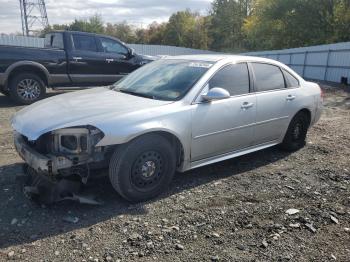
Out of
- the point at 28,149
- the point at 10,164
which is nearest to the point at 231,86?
the point at 28,149

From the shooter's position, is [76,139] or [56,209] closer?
[76,139]

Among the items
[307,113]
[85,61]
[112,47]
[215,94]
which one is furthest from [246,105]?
[112,47]

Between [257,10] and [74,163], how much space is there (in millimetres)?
47166

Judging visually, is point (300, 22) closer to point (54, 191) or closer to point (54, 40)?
point (54, 40)

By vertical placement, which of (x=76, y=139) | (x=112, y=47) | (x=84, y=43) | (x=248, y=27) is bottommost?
(x=76, y=139)

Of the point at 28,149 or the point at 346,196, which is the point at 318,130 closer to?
the point at 346,196

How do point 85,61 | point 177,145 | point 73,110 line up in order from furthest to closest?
1. point 85,61
2. point 177,145
3. point 73,110

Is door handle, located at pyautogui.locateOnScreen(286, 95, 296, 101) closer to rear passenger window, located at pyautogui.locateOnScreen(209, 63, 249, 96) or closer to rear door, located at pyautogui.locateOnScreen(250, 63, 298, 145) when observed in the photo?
rear door, located at pyautogui.locateOnScreen(250, 63, 298, 145)

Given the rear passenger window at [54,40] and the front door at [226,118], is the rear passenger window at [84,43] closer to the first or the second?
the rear passenger window at [54,40]

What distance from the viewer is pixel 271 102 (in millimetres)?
5281

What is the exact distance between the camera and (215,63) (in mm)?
4781

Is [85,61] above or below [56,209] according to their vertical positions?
above

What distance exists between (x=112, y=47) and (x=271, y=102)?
7.40 metres

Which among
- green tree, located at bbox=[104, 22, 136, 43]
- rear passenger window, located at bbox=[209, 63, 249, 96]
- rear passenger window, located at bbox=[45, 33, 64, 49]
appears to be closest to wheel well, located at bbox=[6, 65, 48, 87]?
rear passenger window, located at bbox=[45, 33, 64, 49]
